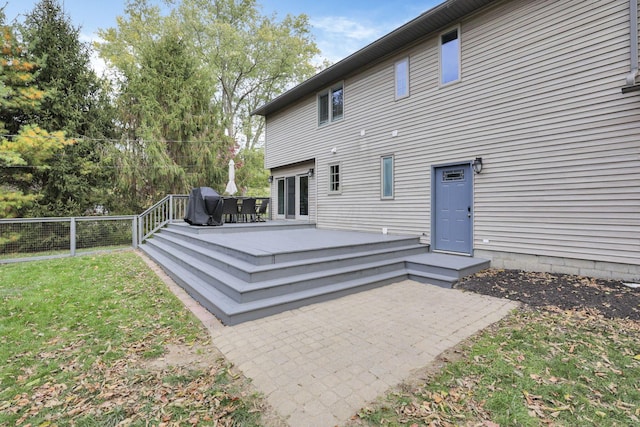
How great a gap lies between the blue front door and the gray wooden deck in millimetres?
370

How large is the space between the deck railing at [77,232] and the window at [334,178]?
5.34m

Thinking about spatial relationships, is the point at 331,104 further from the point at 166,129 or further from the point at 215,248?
the point at 166,129

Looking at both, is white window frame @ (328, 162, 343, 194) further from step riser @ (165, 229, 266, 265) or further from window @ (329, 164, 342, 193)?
step riser @ (165, 229, 266, 265)

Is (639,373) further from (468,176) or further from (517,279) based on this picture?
(468,176)

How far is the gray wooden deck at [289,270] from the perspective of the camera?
4.15 m

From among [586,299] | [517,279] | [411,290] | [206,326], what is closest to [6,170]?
[206,326]

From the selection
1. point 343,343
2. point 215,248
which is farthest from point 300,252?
point 343,343

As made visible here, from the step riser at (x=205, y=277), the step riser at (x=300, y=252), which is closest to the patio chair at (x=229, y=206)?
the step riser at (x=300, y=252)

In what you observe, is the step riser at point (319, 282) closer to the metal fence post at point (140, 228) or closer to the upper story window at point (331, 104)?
the upper story window at point (331, 104)

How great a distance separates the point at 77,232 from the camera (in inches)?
348

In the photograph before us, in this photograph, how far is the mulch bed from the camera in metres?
3.96

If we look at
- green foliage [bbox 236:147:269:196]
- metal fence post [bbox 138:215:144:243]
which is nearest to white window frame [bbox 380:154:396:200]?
metal fence post [bbox 138:215:144:243]

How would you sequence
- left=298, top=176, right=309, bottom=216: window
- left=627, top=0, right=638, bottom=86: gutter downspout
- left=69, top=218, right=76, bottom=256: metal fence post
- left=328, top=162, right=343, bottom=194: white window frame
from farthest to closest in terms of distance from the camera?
left=298, top=176, right=309, bottom=216: window < left=328, top=162, right=343, bottom=194: white window frame < left=69, top=218, right=76, bottom=256: metal fence post < left=627, top=0, right=638, bottom=86: gutter downspout

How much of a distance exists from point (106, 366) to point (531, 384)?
3703 millimetres
